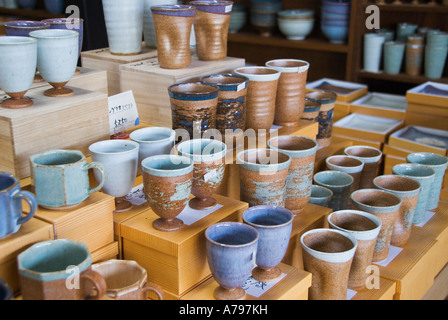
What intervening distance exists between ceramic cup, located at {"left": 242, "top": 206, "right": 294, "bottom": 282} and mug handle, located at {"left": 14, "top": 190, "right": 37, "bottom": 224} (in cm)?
45

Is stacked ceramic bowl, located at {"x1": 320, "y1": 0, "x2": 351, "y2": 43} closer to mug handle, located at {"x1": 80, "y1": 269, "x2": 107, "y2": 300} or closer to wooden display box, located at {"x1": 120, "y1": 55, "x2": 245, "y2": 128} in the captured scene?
wooden display box, located at {"x1": 120, "y1": 55, "x2": 245, "y2": 128}

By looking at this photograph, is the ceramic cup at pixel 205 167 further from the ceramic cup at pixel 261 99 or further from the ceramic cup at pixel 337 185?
the ceramic cup at pixel 337 185

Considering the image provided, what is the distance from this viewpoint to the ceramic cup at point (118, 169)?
1.15 meters

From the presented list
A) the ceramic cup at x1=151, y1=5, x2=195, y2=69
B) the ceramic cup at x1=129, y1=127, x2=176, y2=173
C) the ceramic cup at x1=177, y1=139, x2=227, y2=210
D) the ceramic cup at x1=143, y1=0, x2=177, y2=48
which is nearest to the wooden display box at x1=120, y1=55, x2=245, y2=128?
the ceramic cup at x1=151, y1=5, x2=195, y2=69

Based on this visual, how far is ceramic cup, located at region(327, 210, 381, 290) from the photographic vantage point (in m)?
1.23

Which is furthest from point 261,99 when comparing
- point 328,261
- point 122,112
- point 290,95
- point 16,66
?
point 16,66

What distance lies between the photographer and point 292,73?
1698 mm

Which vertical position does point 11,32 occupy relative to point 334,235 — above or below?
above

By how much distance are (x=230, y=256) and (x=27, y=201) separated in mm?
413

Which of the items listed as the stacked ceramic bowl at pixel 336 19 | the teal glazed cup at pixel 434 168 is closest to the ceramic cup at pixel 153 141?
the teal glazed cup at pixel 434 168
